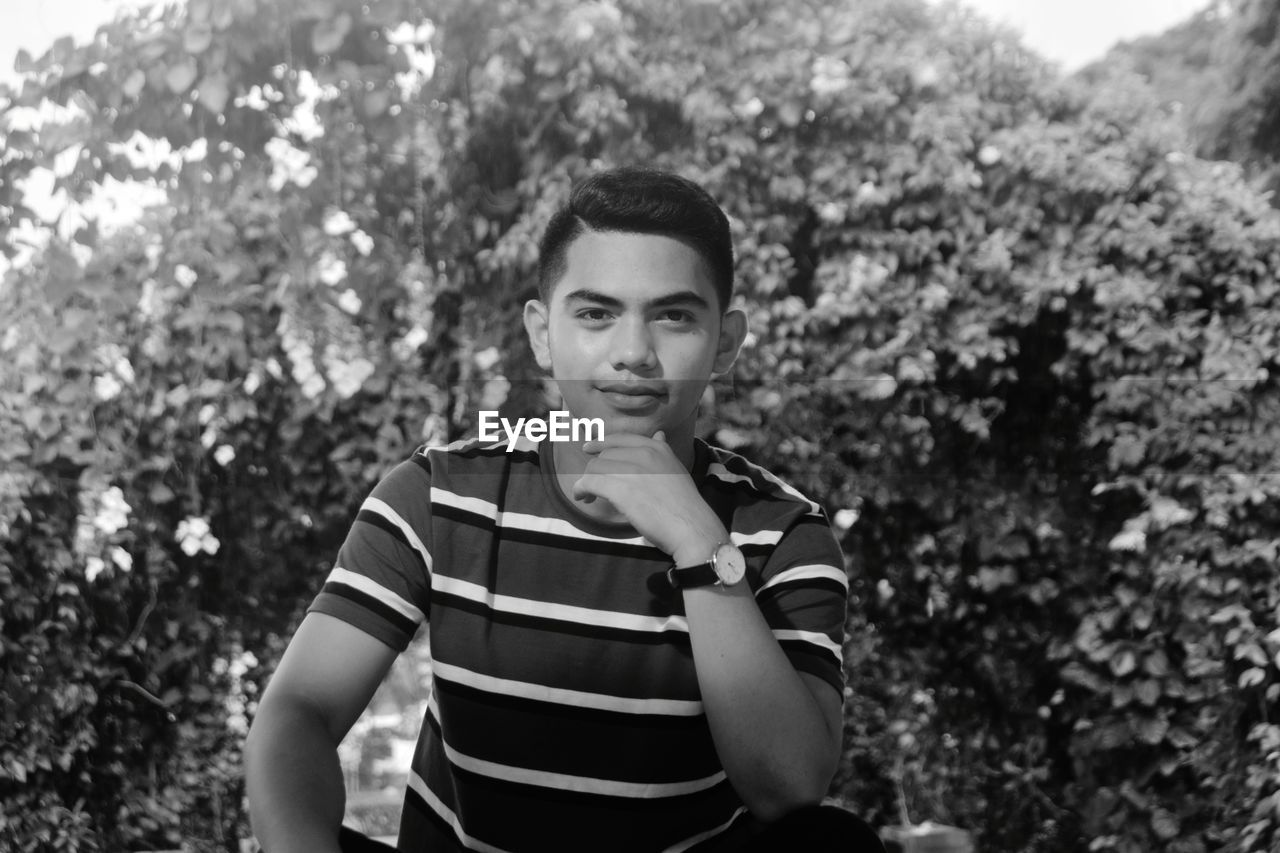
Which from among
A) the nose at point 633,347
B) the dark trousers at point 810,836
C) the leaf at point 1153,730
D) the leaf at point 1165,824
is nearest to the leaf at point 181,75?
the nose at point 633,347

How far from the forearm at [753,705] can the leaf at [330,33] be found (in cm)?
228

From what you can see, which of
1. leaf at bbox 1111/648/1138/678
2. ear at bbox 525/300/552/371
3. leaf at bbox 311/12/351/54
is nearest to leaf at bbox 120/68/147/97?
leaf at bbox 311/12/351/54

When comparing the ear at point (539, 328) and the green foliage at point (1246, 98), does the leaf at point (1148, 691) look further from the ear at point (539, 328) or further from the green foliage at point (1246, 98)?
the green foliage at point (1246, 98)

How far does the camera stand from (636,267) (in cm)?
158

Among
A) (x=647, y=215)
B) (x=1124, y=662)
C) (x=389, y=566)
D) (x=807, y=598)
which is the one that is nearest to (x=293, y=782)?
(x=389, y=566)

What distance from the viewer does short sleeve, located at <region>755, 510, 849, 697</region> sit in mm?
1533

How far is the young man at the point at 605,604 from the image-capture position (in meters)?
1.42

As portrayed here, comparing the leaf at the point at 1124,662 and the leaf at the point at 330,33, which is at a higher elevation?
the leaf at the point at 330,33

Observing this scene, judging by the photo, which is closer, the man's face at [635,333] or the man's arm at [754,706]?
the man's arm at [754,706]

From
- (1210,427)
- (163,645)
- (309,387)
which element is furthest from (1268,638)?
(163,645)

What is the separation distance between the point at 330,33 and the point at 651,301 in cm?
200

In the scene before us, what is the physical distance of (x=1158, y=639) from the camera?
3619mm

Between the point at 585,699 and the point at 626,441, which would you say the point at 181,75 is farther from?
the point at 585,699

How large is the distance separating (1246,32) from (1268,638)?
33.8ft
